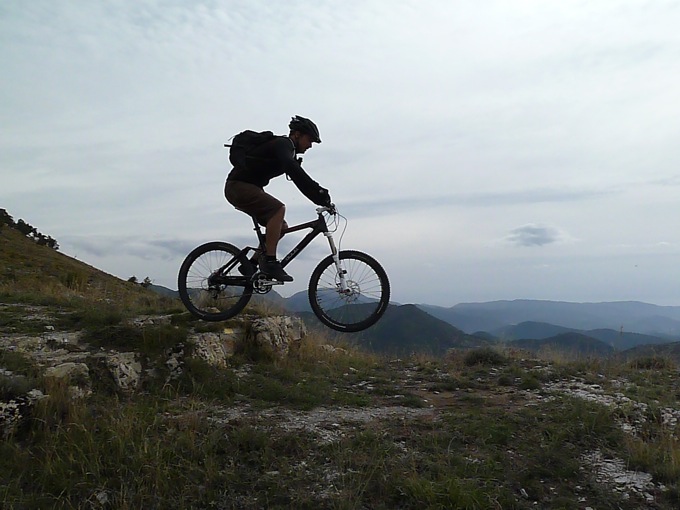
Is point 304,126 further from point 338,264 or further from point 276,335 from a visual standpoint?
point 276,335

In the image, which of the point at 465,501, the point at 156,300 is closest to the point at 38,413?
the point at 465,501

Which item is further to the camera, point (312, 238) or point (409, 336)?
point (409, 336)

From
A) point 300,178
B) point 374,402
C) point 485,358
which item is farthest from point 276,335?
point 485,358

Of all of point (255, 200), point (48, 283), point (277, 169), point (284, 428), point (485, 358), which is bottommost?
point (284, 428)

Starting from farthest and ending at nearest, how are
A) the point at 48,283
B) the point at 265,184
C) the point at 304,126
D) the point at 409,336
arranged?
the point at 409,336
the point at 48,283
the point at 265,184
the point at 304,126

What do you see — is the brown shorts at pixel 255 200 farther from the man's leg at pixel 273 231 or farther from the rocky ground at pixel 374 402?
the rocky ground at pixel 374 402

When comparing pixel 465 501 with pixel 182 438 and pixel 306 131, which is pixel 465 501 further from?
pixel 306 131

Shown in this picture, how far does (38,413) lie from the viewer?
16.6 feet

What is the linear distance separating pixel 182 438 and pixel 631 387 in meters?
6.30

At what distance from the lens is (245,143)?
623 cm

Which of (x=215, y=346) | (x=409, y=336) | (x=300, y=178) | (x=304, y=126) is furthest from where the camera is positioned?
(x=409, y=336)

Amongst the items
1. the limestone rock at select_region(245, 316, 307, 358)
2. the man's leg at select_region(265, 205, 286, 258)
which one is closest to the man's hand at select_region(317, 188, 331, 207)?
the man's leg at select_region(265, 205, 286, 258)

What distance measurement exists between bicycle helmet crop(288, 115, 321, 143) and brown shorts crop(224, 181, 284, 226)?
84 cm

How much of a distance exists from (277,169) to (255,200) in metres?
0.45
